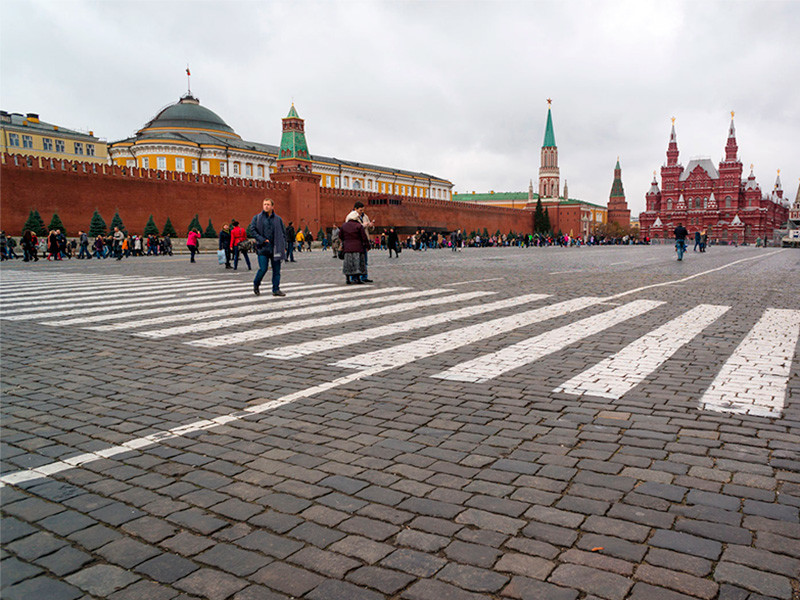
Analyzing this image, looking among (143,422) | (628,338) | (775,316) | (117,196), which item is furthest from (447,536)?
(117,196)

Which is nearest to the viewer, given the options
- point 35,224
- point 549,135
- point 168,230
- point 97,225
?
point 35,224

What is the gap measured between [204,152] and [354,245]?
57659 mm

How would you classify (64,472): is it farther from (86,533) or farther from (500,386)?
(500,386)

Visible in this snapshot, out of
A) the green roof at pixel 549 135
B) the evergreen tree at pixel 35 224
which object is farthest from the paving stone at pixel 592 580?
the green roof at pixel 549 135

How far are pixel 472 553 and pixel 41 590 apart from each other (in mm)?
1545

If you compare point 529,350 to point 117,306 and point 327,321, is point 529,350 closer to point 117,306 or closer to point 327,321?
point 327,321

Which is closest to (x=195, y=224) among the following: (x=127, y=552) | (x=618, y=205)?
(x=127, y=552)

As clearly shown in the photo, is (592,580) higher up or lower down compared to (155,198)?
lower down

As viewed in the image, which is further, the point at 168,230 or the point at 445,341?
the point at 168,230

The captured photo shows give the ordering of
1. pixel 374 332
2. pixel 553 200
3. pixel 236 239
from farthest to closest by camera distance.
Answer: pixel 553 200, pixel 236 239, pixel 374 332

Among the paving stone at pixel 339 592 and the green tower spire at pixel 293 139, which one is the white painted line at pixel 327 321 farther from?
the green tower spire at pixel 293 139

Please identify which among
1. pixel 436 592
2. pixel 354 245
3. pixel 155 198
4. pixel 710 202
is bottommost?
pixel 436 592

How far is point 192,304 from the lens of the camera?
9.30m

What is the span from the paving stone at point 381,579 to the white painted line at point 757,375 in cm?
275
